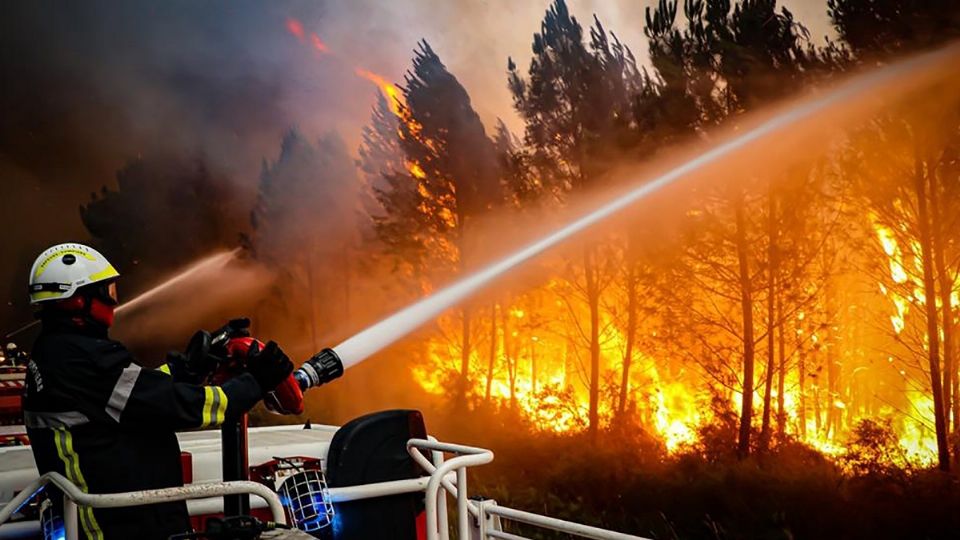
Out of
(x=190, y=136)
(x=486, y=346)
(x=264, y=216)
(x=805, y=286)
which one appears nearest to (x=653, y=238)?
(x=805, y=286)

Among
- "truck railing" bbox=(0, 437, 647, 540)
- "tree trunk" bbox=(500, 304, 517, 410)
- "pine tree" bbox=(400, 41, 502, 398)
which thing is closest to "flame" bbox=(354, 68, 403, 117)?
"pine tree" bbox=(400, 41, 502, 398)

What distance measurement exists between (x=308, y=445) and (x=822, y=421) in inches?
367

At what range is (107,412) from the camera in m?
3.04

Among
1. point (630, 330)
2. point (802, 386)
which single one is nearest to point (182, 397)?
point (802, 386)

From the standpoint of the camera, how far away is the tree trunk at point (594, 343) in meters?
14.5

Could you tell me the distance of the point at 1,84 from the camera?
65.9ft

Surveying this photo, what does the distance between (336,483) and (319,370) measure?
44.6 inches

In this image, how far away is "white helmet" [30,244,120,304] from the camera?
10.5 ft

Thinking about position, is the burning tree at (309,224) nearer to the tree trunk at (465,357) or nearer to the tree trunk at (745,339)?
the tree trunk at (465,357)

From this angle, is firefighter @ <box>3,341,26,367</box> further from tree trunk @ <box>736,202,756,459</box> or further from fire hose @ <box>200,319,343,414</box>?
tree trunk @ <box>736,202,756,459</box>

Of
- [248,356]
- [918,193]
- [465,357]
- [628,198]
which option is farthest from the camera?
[465,357]

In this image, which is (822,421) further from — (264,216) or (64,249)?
(264,216)

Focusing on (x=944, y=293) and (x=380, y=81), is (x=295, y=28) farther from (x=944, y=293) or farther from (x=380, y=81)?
(x=944, y=293)

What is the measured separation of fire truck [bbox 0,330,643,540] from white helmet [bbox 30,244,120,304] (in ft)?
2.63
